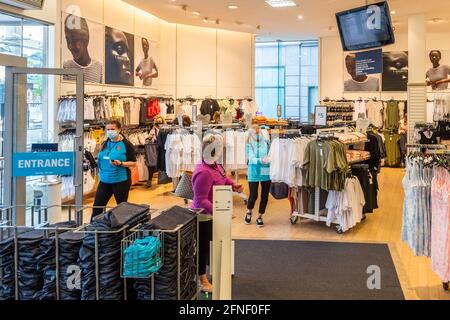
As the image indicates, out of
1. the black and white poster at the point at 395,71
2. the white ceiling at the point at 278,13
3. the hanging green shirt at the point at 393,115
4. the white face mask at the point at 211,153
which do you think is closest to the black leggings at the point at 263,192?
the white face mask at the point at 211,153

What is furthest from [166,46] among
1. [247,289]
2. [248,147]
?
[247,289]

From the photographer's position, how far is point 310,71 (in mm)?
17875

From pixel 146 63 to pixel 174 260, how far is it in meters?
10.1

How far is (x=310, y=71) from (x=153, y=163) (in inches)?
374

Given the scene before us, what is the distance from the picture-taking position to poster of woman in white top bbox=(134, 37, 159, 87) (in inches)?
466

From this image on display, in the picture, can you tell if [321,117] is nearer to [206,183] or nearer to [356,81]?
[206,183]

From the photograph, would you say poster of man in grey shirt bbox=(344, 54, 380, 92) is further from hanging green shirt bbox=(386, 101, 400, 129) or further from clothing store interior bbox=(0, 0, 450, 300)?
hanging green shirt bbox=(386, 101, 400, 129)

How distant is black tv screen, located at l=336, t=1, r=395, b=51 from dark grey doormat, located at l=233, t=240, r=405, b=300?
3750 millimetres

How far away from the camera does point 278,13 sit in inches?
465

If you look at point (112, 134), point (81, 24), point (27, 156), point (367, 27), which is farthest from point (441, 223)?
point (81, 24)

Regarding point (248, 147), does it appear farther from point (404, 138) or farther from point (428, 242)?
point (404, 138)

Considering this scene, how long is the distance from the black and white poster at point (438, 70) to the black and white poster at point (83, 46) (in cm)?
969

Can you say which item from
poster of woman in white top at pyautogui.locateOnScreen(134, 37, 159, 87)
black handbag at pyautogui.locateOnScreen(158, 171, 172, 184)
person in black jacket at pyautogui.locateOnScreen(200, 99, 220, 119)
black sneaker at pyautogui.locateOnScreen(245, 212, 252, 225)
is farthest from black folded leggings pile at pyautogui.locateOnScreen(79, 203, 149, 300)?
person in black jacket at pyautogui.locateOnScreen(200, 99, 220, 119)

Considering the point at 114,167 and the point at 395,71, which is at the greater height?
the point at 395,71
